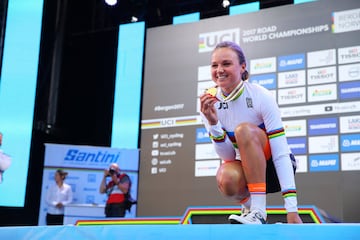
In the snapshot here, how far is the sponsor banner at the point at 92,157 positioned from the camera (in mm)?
9422

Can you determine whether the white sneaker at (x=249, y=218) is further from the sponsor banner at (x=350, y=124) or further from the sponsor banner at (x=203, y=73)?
the sponsor banner at (x=203, y=73)

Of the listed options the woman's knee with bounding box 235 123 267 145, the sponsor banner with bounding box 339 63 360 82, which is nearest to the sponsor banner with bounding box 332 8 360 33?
the sponsor banner with bounding box 339 63 360 82

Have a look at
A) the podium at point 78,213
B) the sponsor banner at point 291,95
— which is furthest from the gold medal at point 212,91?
the podium at point 78,213

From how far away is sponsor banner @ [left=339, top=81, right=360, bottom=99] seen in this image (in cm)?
618

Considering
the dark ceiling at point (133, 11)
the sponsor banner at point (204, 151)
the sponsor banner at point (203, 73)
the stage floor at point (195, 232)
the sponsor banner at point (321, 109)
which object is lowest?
the stage floor at point (195, 232)

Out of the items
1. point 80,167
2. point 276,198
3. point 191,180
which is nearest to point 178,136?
point 191,180

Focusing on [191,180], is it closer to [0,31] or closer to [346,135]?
[346,135]

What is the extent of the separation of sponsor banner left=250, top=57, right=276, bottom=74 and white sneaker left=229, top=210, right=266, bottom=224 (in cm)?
463

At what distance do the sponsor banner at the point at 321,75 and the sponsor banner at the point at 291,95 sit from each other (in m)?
0.17

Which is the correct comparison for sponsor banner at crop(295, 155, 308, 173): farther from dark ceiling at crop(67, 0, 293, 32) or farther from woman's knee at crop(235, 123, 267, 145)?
dark ceiling at crop(67, 0, 293, 32)

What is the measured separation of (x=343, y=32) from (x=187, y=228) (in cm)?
511

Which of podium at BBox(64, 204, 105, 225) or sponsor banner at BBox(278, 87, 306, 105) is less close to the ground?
sponsor banner at BBox(278, 87, 306, 105)

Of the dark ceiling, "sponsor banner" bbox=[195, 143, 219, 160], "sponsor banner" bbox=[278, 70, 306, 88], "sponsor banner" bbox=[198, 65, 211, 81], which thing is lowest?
"sponsor banner" bbox=[195, 143, 219, 160]

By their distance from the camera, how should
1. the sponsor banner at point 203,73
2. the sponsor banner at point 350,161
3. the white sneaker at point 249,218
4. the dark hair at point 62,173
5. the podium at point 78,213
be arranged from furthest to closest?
the dark hair at point 62,173, the podium at point 78,213, the sponsor banner at point 203,73, the sponsor banner at point 350,161, the white sneaker at point 249,218
